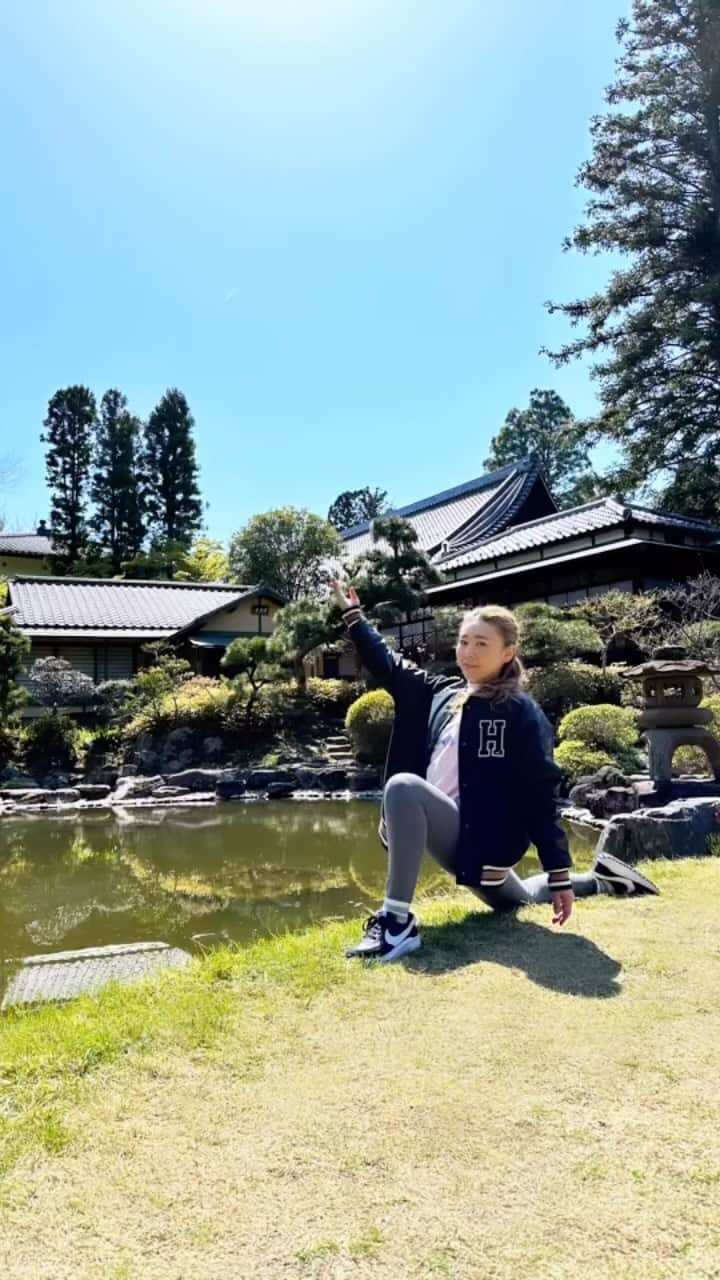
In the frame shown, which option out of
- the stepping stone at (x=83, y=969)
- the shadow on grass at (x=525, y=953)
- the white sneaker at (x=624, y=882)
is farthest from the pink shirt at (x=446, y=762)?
the stepping stone at (x=83, y=969)

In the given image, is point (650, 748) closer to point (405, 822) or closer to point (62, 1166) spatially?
point (405, 822)

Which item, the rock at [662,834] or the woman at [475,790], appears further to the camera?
the rock at [662,834]

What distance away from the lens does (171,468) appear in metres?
34.0

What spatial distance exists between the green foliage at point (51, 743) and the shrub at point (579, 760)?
29.5ft

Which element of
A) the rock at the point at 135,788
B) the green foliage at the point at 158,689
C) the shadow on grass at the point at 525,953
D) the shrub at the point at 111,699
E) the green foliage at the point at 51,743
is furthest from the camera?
the shrub at the point at 111,699

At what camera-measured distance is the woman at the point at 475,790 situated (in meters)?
2.81

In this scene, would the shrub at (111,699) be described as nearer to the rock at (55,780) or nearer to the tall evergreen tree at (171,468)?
the rock at (55,780)

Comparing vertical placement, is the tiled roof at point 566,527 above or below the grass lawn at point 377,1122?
above

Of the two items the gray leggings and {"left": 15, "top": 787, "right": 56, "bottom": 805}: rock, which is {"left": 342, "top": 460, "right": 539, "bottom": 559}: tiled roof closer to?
{"left": 15, "top": 787, "right": 56, "bottom": 805}: rock

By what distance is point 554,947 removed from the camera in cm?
285

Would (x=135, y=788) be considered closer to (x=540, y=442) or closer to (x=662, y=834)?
(x=662, y=834)

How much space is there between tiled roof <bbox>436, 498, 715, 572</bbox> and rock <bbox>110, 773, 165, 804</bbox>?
33.0 feet

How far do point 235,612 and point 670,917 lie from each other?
1852 cm

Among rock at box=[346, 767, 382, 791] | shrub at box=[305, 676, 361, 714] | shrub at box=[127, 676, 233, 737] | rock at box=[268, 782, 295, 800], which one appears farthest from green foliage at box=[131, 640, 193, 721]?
rock at box=[346, 767, 382, 791]
